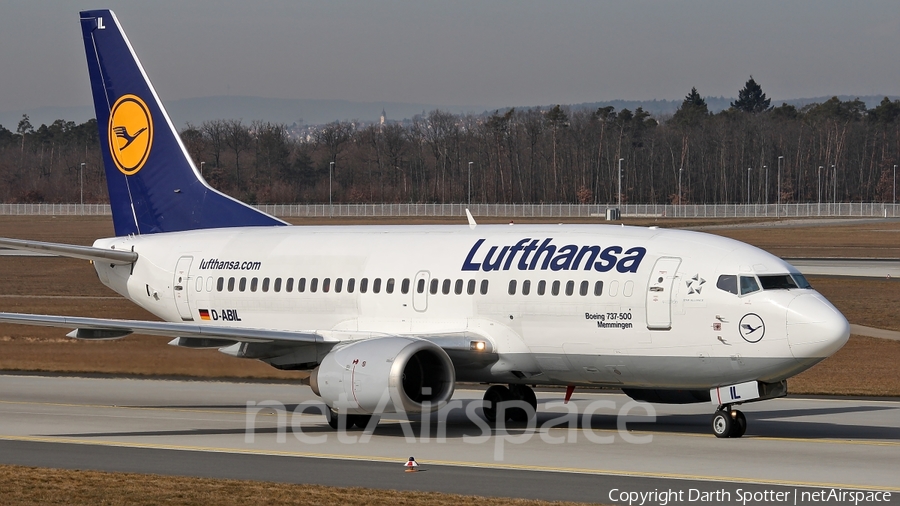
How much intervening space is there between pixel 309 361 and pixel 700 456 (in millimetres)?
9075

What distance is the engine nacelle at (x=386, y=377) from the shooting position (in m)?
23.3

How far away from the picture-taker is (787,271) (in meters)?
23.2

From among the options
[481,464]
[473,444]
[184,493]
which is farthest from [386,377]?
[184,493]

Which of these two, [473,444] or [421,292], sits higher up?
[421,292]

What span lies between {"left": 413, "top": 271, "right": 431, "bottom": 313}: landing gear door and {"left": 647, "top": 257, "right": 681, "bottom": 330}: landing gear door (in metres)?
5.09

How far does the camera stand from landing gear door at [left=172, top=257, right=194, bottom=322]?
30500 millimetres

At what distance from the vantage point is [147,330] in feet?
78.3

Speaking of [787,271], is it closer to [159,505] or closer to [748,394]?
[748,394]

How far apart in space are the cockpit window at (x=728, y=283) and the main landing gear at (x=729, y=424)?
8.17 feet

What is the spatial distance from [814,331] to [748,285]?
5.01ft

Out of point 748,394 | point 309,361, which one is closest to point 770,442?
point 748,394

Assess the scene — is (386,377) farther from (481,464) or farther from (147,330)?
(147,330)

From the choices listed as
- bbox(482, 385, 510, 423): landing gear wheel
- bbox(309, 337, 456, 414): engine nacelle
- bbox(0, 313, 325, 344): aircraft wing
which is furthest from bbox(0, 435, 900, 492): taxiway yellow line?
bbox(482, 385, 510, 423): landing gear wheel

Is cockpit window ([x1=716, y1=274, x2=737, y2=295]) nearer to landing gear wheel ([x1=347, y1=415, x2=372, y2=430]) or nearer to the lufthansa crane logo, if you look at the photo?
the lufthansa crane logo
